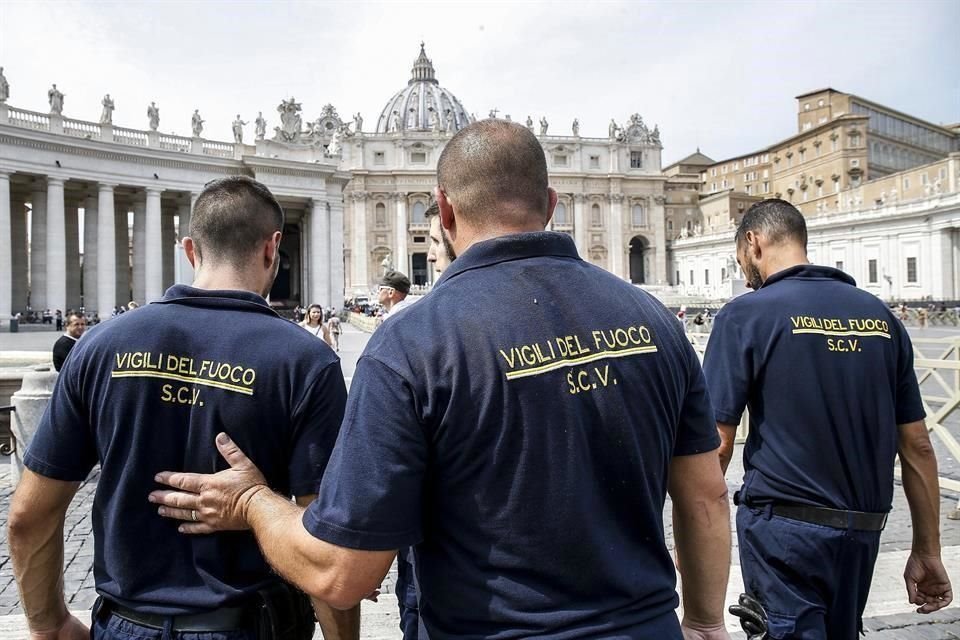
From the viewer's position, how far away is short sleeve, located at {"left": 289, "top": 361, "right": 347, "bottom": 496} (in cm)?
218

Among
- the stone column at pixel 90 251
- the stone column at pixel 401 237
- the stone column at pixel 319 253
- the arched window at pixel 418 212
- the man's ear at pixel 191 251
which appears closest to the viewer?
the man's ear at pixel 191 251

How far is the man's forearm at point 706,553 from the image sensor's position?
6.29ft

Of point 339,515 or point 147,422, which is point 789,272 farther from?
point 147,422

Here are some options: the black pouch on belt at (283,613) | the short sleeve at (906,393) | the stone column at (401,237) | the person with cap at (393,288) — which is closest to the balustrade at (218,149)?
the person with cap at (393,288)

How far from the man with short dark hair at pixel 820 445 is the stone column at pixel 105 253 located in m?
33.6

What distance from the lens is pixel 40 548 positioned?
224cm

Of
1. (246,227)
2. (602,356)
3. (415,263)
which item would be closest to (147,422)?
(246,227)

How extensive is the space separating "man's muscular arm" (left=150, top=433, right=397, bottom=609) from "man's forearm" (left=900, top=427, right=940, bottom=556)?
7.91 feet

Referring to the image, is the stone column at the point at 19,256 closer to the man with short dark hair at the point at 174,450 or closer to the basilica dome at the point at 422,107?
the man with short dark hair at the point at 174,450

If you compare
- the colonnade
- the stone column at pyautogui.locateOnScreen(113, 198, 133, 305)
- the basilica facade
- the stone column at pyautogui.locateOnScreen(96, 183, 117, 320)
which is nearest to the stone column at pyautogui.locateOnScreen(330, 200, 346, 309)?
the basilica facade

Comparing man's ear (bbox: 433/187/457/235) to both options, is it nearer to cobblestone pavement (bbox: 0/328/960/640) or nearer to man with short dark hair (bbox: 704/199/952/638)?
man with short dark hair (bbox: 704/199/952/638)

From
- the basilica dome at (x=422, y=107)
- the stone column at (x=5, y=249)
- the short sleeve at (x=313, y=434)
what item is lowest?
the short sleeve at (x=313, y=434)

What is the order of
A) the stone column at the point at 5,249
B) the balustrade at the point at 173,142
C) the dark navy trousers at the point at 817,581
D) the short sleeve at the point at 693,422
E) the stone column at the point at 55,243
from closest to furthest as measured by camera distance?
the short sleeve at the point at 693,422 → the dark navy trousers at the point at 817,581 → the stone column at the point at 5,249 → the stone column at the point at 55,243 → the balustrade at the point at 173,142

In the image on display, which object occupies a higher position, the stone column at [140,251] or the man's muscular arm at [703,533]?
the stone column at [140,251]
